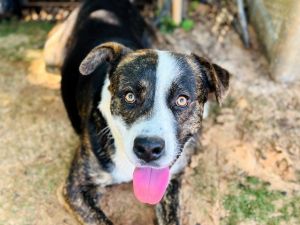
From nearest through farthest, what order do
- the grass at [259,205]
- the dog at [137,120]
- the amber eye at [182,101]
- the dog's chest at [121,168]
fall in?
the dog at [137,120], the amber eye at [182,101], the dog's chest at [121,168], the grass at [259,205]

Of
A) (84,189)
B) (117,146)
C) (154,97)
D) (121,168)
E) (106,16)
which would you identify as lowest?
(84,189)

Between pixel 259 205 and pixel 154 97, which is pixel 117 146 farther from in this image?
pixel 259 205

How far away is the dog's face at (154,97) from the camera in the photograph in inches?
120

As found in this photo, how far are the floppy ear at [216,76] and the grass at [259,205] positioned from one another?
41.8 inches

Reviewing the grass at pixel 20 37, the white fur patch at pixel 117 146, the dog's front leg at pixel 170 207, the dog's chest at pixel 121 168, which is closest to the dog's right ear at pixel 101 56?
the white fur patch at pixel 117 146

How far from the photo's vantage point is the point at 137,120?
311cm

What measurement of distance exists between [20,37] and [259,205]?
→ 358cm

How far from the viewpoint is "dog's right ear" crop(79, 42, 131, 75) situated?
3.44 m

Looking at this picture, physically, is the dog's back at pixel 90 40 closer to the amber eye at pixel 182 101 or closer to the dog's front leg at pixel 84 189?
the dog's front leg at pixel 84 189

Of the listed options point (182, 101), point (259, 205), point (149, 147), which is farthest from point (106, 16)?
point (259, 205)

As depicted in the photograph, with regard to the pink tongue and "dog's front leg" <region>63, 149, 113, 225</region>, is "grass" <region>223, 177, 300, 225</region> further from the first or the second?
"dog's front leg" <region>63, 149, 113, 225</region>

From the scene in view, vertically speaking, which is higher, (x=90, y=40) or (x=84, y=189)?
(x=90, y=40)

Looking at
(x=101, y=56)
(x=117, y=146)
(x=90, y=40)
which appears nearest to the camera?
(x=101, y=56)

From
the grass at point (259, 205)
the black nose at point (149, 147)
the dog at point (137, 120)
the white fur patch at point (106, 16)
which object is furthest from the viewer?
the white fur patch at point (106, 16)
